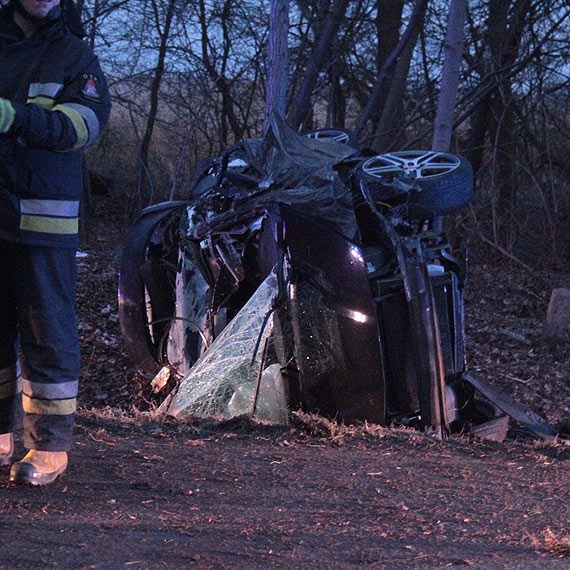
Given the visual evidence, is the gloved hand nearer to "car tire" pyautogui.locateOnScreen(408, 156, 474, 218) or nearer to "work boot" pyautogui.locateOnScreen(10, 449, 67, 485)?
"work boot" pyautogui.locateOnScreen(10, 449, 67, 485)

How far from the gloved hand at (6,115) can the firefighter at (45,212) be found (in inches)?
5.3

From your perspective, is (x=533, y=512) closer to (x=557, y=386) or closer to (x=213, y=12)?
(x=557, y=386)

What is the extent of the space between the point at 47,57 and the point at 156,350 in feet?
12.5

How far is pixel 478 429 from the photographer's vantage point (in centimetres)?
469

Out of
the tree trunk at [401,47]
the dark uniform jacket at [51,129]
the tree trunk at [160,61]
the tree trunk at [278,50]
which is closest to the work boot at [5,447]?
the dark uniform jacket at [51,129]

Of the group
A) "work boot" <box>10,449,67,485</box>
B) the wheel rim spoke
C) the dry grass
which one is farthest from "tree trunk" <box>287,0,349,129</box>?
the dry grass

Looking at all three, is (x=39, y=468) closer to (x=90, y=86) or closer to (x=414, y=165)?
(x=90, y=86)

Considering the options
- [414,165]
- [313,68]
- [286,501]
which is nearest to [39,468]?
[286,501]

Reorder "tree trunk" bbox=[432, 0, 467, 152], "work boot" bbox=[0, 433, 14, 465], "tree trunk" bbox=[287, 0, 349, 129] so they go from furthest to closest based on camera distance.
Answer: "tree trunk" bbox=[287, 0, 349, 129] < "tree trunk" bbox=[432, 0, 467, 152] < "work boot" bbox=[0, 433, 14, 465]

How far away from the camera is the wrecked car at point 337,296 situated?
4.37 meters

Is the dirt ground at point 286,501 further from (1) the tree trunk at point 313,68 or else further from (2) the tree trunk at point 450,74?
(1) the tree trunk at point 313,68

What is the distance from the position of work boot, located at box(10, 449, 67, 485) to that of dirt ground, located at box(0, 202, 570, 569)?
0.04 m

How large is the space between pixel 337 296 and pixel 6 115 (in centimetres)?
217

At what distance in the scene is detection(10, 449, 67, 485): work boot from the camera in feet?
9.85
